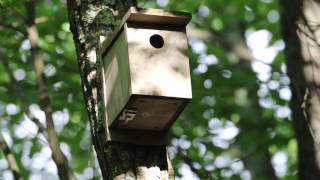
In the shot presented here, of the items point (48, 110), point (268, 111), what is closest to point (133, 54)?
point (48, 110)

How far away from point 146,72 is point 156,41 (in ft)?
0.57

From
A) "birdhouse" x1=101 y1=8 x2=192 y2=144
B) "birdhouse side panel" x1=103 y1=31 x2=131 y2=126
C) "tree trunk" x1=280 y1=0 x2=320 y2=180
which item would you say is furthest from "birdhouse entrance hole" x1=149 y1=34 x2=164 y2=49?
"tree trunk" x1=280 y1=0 x2=320 y2=180

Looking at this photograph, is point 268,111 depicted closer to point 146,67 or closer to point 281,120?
point 281,120

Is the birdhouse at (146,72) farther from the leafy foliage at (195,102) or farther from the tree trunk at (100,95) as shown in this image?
the leafy foliage at (195,102)

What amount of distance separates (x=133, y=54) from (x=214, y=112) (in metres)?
3.12

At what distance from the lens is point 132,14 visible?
2852 mm

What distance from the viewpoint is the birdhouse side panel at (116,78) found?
2.87 meters

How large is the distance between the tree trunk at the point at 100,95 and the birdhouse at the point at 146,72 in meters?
0.05

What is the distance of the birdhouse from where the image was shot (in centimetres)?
285

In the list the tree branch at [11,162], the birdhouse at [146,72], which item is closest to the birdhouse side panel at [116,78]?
the birdhouse at [146,72]

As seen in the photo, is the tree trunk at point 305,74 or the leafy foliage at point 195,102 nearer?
the tree trunk at point 305,74

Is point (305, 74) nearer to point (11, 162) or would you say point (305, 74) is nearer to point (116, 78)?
point (116, 78)

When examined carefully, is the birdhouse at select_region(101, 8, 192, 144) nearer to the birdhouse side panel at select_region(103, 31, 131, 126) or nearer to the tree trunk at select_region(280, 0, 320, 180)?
the birdhouse side panel at select_region(103, 31, 131, 126)

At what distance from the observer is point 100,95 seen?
2.98 meters
